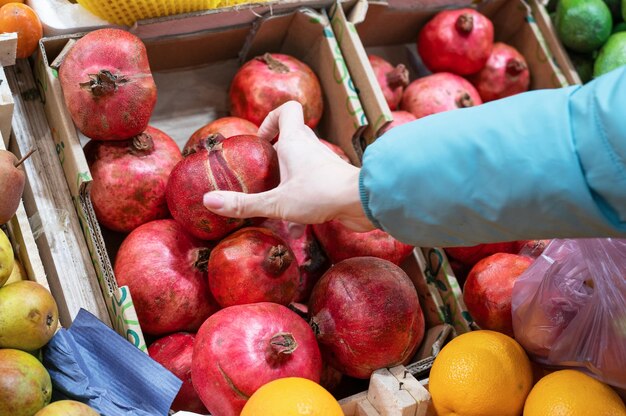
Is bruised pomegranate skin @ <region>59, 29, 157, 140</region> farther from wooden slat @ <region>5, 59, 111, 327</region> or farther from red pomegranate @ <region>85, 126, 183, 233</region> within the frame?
wooden slat @ <region>5, 59, 111, 327</region>

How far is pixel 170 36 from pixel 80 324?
803 mm

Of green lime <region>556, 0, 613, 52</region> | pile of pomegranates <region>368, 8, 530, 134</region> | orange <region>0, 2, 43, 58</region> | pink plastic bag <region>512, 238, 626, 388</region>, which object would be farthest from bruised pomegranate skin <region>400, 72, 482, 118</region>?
orange <region>0, 2, 43, 58</region>

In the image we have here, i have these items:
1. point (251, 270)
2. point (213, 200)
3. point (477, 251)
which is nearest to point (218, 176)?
point (213, 200)

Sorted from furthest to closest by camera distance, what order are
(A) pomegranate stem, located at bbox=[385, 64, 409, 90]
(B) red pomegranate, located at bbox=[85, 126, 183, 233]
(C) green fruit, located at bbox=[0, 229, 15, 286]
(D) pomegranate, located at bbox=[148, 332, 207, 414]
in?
(A) pomegranate stem, located at bbox=[385, 64, 409, 90], (B) red pomegranate, located at bbox=[85, 126, 183, 233], (D) pomegranate, located at bbox=[148, 332, 207, 414], (C) green fruit, located at bbox=[0, 229, 15, 286]

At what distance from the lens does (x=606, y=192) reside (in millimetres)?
912

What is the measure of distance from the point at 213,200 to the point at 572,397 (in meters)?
0.77

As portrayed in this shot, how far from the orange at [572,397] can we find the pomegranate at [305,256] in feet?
1.86

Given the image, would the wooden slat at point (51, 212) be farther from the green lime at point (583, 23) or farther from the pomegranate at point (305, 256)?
the green lime at point (583, 23)

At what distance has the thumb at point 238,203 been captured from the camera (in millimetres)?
1300

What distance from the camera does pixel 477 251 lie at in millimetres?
1810

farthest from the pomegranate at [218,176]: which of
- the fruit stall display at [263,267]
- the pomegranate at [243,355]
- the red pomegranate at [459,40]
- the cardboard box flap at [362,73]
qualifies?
the red pomegranate at [459,40]

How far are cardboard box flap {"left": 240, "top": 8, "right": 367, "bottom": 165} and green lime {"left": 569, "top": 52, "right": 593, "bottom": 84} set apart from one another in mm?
942

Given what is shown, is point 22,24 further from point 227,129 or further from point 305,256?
point 305,256

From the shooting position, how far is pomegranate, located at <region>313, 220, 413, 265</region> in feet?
5.16
